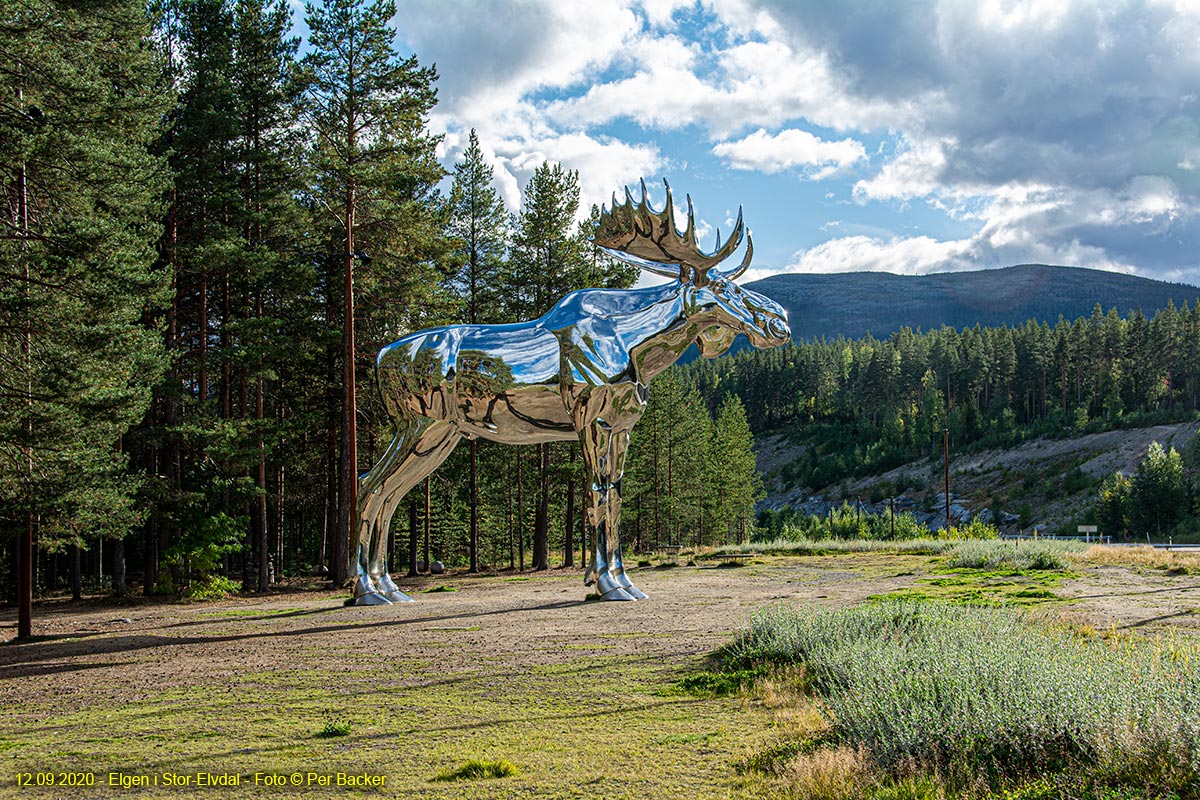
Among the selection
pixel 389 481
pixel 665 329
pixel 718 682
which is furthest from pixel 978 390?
pixel 718 682

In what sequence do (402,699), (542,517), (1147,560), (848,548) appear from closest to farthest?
(402,699), (1147,560), (542,517), (848,548)

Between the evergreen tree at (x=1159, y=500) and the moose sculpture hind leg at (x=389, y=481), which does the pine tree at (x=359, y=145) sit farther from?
the evergreen tree at (x=1159, y=500)

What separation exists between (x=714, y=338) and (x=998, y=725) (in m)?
10.4

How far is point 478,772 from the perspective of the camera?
5254 mm

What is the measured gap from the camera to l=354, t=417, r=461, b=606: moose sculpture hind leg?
14602 millimetres

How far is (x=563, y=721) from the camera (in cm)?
656

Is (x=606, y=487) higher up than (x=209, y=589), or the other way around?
(x=606, y=487)

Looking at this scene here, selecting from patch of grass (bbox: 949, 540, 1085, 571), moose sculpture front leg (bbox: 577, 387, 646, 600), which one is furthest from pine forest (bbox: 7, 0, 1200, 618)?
patch of grass (bbox: 949, 540, 1085, 571)

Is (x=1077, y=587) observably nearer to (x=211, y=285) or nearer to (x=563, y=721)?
(x=563, y=721)

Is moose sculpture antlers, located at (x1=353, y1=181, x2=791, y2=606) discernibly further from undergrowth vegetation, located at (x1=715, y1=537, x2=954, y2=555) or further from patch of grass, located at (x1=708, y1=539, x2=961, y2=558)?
undergrowth vegetation, located at (x1=715, y1=537, x2=954, y2=555)

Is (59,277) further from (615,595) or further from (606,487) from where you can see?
(615,595)

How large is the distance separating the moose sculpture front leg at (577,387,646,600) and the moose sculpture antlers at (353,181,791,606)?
19 millimetres

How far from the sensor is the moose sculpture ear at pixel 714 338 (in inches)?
585

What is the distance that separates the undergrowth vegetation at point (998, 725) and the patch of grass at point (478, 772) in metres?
1.56
